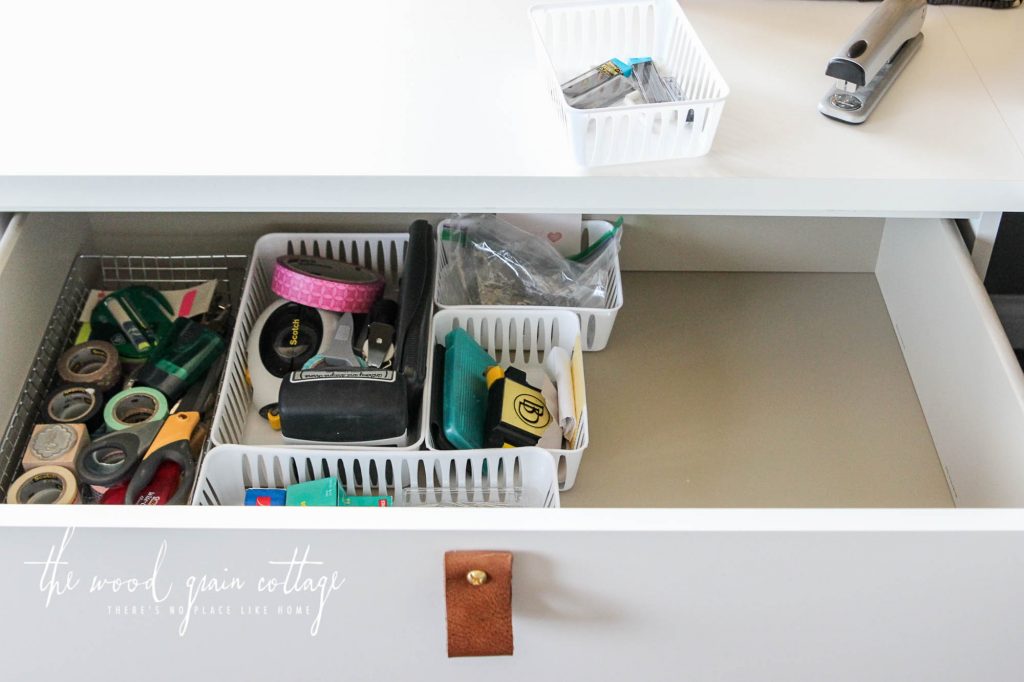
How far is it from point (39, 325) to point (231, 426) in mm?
247

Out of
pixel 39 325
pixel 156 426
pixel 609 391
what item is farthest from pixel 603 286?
pixel 39 325

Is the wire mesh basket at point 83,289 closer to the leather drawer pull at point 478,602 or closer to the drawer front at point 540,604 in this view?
the drawer front at point 540,604

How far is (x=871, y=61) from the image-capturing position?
877mm

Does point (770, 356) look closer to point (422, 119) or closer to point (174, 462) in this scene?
point (422, 119)

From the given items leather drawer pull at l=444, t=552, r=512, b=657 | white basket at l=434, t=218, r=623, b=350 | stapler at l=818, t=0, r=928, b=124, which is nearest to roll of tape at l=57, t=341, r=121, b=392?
white basket at l=434, t=218, r=623, b=350

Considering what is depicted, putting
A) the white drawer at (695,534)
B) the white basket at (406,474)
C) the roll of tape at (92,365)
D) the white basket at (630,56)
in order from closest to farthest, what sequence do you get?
the white drawer at (695,534) < the white basket at (630,56) < the white basket at (406,474) < the roll of tape at (92,365)

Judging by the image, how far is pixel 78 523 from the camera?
0.71m

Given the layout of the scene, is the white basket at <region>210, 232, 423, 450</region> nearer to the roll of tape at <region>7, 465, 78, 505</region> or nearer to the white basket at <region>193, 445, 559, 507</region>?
the white basket at <region>193, 445, 559, 507</region>

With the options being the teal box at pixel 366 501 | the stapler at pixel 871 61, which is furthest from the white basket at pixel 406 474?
the stapler at pixel 871 61

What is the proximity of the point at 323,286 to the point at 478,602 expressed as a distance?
0.46 metres

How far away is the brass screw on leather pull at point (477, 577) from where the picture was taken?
726 mm

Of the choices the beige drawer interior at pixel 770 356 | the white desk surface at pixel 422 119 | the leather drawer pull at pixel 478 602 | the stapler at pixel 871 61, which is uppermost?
the stapler at pixel 871 61

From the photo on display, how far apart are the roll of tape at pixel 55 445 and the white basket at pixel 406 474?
0.48 feet

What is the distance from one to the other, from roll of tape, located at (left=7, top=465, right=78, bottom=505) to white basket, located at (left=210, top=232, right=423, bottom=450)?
0.48ft
